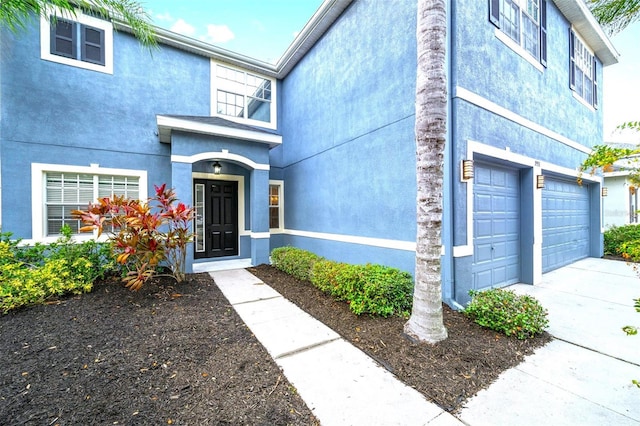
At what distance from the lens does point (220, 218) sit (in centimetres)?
797

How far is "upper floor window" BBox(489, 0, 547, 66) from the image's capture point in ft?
16.5

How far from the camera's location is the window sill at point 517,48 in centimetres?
495

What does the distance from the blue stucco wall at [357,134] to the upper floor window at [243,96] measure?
93 centimetres

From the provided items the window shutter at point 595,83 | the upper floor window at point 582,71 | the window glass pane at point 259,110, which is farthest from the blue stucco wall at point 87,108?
the window shutter at point 595,83

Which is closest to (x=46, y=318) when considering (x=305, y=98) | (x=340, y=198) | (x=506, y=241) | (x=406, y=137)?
(x=340, y=198)

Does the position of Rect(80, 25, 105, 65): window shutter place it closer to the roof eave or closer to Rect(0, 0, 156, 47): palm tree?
Rect(0, 0, 156, 47): palm tree

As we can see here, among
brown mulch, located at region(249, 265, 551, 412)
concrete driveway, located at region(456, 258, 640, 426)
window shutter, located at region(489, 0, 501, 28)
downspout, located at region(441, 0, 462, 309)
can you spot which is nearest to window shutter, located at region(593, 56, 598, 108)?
window shutter, located at region(489, 0, 501, 28)

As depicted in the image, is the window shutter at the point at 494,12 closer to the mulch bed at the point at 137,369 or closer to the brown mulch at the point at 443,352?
the brown mulch at the point at 443,352

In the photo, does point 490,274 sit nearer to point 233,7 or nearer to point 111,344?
point 111,344

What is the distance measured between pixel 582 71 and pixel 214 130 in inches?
423

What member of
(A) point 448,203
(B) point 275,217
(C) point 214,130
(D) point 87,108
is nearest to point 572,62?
(A) point 448,203

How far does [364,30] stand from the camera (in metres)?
5.64

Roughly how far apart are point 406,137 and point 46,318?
6.19m

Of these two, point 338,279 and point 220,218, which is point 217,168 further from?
point 338,279
